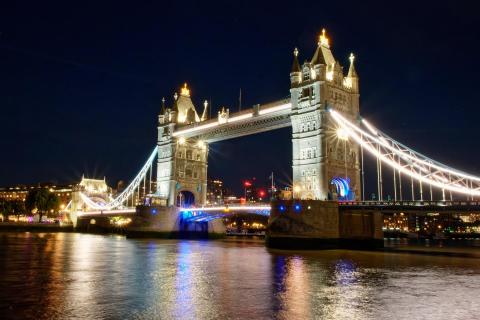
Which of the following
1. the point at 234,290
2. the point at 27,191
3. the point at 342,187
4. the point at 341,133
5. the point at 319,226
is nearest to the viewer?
the point at 234,290

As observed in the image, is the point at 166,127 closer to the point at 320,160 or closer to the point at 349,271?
the point at 320,160

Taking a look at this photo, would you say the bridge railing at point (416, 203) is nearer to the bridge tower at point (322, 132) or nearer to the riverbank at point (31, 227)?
the bridge tower at point (322, 132)

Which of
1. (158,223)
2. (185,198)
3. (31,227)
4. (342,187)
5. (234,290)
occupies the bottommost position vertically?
(234,290)

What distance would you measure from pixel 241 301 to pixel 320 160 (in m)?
32.3

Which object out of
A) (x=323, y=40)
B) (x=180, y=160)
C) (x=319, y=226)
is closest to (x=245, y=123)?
(x=323, y=40)

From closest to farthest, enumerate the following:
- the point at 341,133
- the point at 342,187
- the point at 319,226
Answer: the point at 319,226 → the point at 341,133 → the point at 342,187

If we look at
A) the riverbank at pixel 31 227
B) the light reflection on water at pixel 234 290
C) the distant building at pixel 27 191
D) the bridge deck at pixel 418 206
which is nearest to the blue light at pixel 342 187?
the bridge deck at pixel 418 206

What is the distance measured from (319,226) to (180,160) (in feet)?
103

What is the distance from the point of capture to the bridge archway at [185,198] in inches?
2847

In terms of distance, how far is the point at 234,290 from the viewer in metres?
18.4

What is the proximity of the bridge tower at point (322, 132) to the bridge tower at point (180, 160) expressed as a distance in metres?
24.0

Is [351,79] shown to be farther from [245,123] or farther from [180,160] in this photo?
[180,160]

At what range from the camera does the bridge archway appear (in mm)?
72312

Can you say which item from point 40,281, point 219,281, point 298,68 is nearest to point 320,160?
point 298,68
